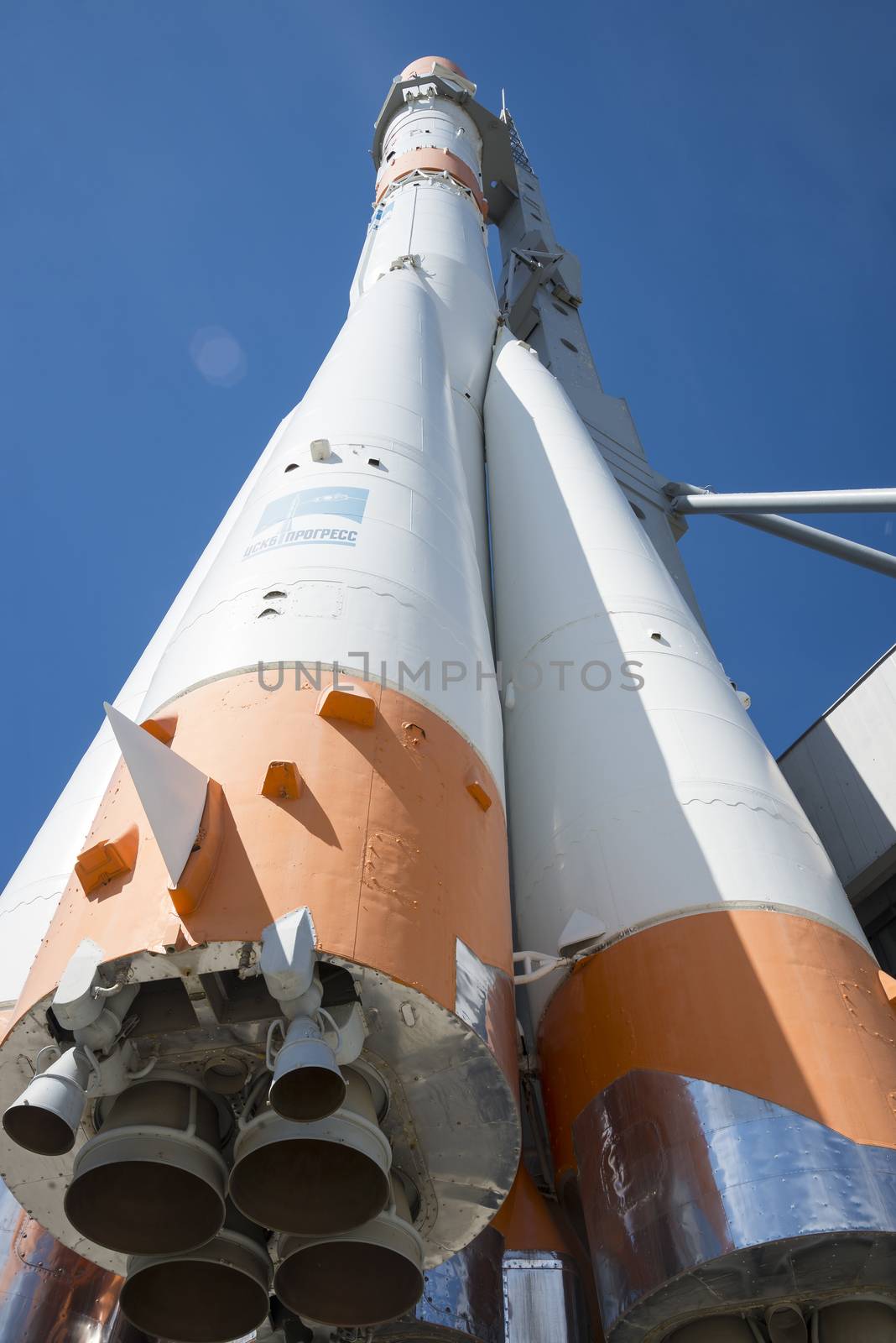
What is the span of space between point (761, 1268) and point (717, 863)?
67.3 inches

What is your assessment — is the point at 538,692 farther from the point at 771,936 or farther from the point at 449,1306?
the point at 449,1306

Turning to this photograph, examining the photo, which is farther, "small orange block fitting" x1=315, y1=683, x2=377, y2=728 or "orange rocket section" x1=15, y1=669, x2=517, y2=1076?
"small orange block fitting" x1=315, y1=683, x2=377, y2=728

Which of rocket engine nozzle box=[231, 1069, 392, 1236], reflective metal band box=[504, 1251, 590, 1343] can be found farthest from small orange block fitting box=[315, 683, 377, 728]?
reflective metal band box=[504, 1251, 590, 1343]

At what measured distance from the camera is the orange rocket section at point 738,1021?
3.98 m

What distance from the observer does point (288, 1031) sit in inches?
123

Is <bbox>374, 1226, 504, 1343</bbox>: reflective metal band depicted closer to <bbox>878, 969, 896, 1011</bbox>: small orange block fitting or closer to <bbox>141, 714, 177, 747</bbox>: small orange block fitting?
<bbox>878, 969, 896, 1011</bbox>: small orange block fitting

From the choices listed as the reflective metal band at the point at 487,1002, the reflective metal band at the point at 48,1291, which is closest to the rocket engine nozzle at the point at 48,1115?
the reflective metal band at the point at 487,1002

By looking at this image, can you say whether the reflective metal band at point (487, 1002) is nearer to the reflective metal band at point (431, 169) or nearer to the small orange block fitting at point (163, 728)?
the small orange block fitting at point (163, 728)

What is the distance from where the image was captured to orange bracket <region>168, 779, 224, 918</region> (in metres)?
3.24

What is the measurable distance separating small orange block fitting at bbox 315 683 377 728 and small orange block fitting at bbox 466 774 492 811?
0.54 meters

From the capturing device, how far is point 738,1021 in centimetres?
421

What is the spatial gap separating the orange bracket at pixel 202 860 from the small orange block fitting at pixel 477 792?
1095 millimetres

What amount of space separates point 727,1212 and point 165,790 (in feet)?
8.31

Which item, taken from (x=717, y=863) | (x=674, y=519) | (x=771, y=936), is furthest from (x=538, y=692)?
(x=674, y=519)
